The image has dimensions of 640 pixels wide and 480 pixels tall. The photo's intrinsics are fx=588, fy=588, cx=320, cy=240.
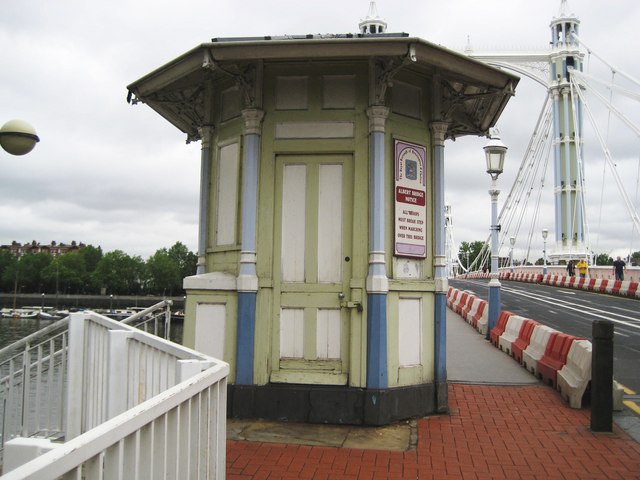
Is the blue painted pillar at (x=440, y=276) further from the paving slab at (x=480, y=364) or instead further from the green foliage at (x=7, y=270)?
the green foliage at (x=7, y=270)

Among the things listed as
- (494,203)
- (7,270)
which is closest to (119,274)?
(7,270)

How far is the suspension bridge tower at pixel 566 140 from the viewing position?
51.9m

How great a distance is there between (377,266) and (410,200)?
97 cm

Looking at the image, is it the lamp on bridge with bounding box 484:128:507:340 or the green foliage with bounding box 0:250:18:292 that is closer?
the lamp on bridge with bounding box 484:128:507:340

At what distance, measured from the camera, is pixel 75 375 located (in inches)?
204

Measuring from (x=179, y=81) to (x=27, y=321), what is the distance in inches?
3698

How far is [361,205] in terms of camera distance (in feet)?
21.0

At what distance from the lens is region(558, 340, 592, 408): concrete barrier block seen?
7074 mm

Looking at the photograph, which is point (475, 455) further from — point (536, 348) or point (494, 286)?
point (494, 286)

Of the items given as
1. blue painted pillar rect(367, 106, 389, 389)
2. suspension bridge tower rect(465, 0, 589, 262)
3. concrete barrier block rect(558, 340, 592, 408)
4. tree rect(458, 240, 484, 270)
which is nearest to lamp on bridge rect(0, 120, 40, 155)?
blue painted pillar rect(367, 106, 389, 389)

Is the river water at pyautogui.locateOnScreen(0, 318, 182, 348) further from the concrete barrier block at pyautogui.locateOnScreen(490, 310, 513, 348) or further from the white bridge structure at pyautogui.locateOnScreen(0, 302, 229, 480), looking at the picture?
the white bridge structure at pyautogui.locateOnScreen(0, 302, 229, 480)

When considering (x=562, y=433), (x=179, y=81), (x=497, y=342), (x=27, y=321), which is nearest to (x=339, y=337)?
(x=562, y=433)

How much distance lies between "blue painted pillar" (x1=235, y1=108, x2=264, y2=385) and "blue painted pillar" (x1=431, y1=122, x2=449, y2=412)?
6.91 feet

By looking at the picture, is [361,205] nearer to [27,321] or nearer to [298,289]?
[298,289]
